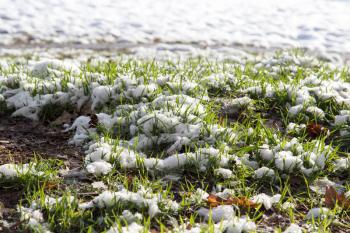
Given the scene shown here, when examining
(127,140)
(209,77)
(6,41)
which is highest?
(209,77)

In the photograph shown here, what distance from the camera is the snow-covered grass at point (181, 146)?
3.05 meters

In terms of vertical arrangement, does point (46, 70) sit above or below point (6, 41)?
above

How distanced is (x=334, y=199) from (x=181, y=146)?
1.20 metres

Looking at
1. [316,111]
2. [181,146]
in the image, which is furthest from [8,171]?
[316,111]

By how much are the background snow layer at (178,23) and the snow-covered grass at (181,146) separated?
261 inches

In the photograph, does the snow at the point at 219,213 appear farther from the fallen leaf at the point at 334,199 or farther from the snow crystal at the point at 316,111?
the snow crystal at the point at 316,111

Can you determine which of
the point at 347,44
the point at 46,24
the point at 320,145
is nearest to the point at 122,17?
the point at 46,24

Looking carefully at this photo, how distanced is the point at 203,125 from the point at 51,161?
121 cm

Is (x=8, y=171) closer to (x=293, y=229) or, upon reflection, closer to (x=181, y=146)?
(x=181, y=146)

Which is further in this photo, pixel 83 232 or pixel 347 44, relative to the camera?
pixel 347 44

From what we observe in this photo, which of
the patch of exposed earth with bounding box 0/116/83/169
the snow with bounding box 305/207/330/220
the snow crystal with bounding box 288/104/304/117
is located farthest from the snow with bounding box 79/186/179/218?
the snow crystal with bounding box 288/104/304/117

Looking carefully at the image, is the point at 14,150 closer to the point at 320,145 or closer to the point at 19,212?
the point at 19,212

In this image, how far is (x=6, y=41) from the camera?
11.4 meters

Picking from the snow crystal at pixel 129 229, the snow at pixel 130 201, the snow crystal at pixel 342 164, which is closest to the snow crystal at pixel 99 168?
the snow at pixel 130 201
